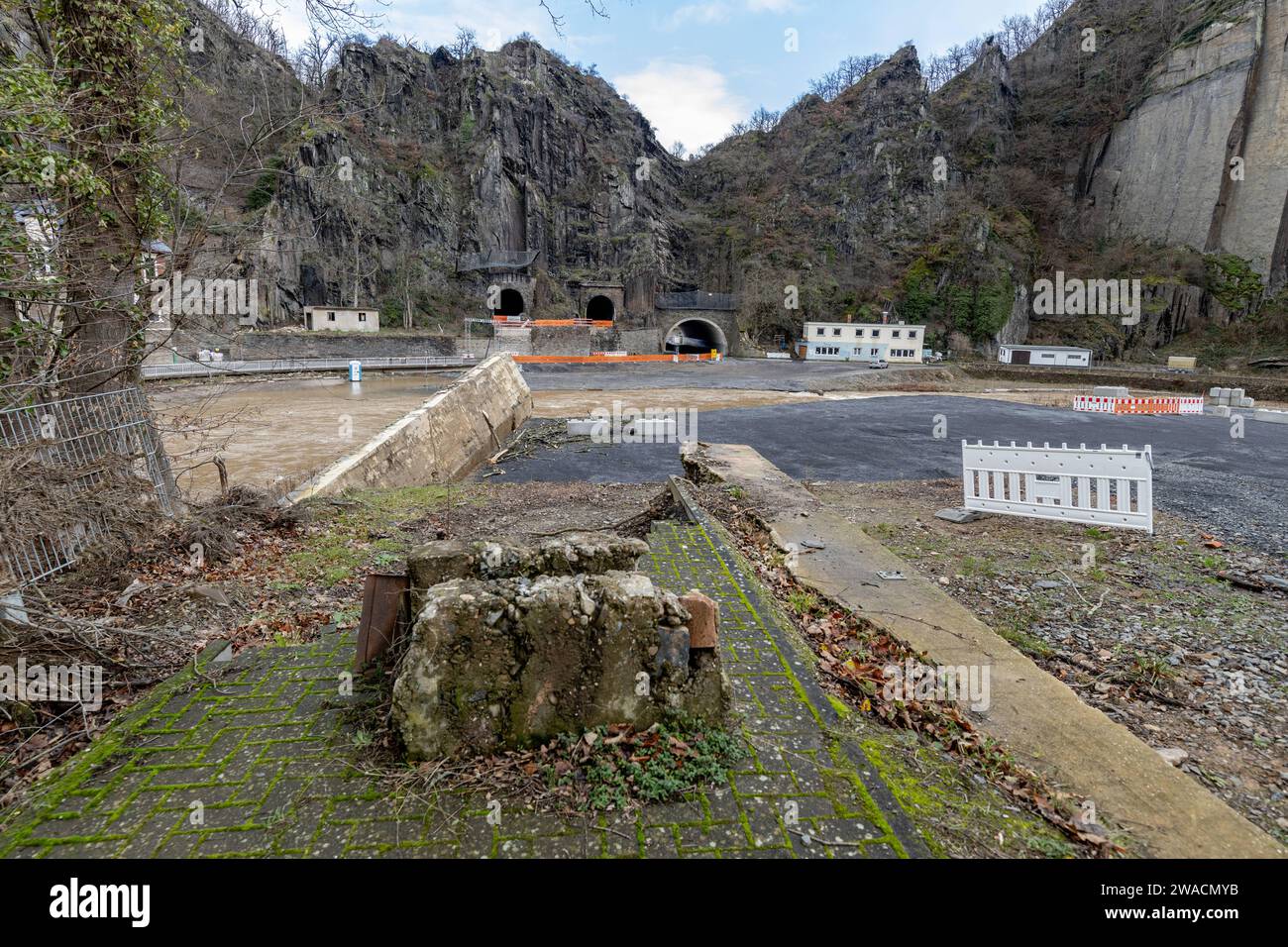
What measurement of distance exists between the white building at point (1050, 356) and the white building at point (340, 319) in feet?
160

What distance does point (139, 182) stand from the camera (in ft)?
20.5

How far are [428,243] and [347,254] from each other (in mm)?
7293

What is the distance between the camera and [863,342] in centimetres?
5019

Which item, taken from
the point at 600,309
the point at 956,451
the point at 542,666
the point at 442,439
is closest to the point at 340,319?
the point at 600,309

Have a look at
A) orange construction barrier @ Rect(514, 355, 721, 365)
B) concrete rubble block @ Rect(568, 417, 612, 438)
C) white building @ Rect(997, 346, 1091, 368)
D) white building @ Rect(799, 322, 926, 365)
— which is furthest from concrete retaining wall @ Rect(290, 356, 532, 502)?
white building @ Rect(997, 346, 1091, 368)

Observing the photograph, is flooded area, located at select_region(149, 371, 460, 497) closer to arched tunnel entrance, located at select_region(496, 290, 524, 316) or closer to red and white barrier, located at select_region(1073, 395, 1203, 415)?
arched tunnel entrance, located at select_region(496, 290, 524, 316)

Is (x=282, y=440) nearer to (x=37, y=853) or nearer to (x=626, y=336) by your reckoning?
(x=37, y=853)

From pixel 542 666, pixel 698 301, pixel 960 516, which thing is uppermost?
pixel 698 301

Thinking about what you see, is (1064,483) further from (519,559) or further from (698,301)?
(698,301)

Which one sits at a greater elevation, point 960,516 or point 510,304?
point 510,304

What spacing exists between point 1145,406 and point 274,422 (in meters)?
32.1

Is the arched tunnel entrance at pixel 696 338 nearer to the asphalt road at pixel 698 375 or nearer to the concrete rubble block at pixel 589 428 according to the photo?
the asphalt road at pixel 698 375

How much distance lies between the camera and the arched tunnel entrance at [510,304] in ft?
178

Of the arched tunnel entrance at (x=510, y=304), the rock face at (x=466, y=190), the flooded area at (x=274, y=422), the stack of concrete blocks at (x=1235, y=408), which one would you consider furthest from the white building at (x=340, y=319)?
the stack of concrete blocks at (x=1235, y=408)
